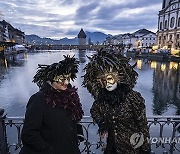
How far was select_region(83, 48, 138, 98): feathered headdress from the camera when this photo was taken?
234 centimetres

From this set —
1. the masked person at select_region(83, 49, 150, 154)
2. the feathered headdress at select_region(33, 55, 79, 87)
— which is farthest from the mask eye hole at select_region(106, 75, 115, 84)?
the feathered headdress at select_region(33, 55, 79, 87)

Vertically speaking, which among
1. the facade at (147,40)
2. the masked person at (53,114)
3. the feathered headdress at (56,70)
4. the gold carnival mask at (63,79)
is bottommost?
the masked person at (53,114)

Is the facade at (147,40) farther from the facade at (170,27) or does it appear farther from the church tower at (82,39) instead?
the church tower at (82,39)

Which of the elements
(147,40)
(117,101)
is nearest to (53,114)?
(117,101)

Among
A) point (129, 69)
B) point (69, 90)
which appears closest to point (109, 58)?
point (129, 69)

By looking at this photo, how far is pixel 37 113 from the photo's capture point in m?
2.18

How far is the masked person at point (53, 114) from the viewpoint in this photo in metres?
2.18

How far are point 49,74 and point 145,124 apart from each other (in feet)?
4.44

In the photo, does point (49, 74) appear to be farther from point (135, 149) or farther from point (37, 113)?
point (135, 149)

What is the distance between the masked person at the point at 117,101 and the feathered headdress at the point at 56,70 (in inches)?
7.0

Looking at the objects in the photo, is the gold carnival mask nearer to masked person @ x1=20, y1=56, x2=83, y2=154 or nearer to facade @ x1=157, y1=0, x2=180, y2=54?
masked person @ x1=20, y1=56, x2=83, y2=154

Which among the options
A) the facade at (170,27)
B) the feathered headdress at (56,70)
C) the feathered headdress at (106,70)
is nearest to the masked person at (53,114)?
the feathered headdress at (56,70)

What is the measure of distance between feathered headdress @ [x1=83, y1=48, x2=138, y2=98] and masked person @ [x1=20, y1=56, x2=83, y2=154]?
0.24 metres

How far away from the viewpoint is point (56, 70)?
7.85ft
